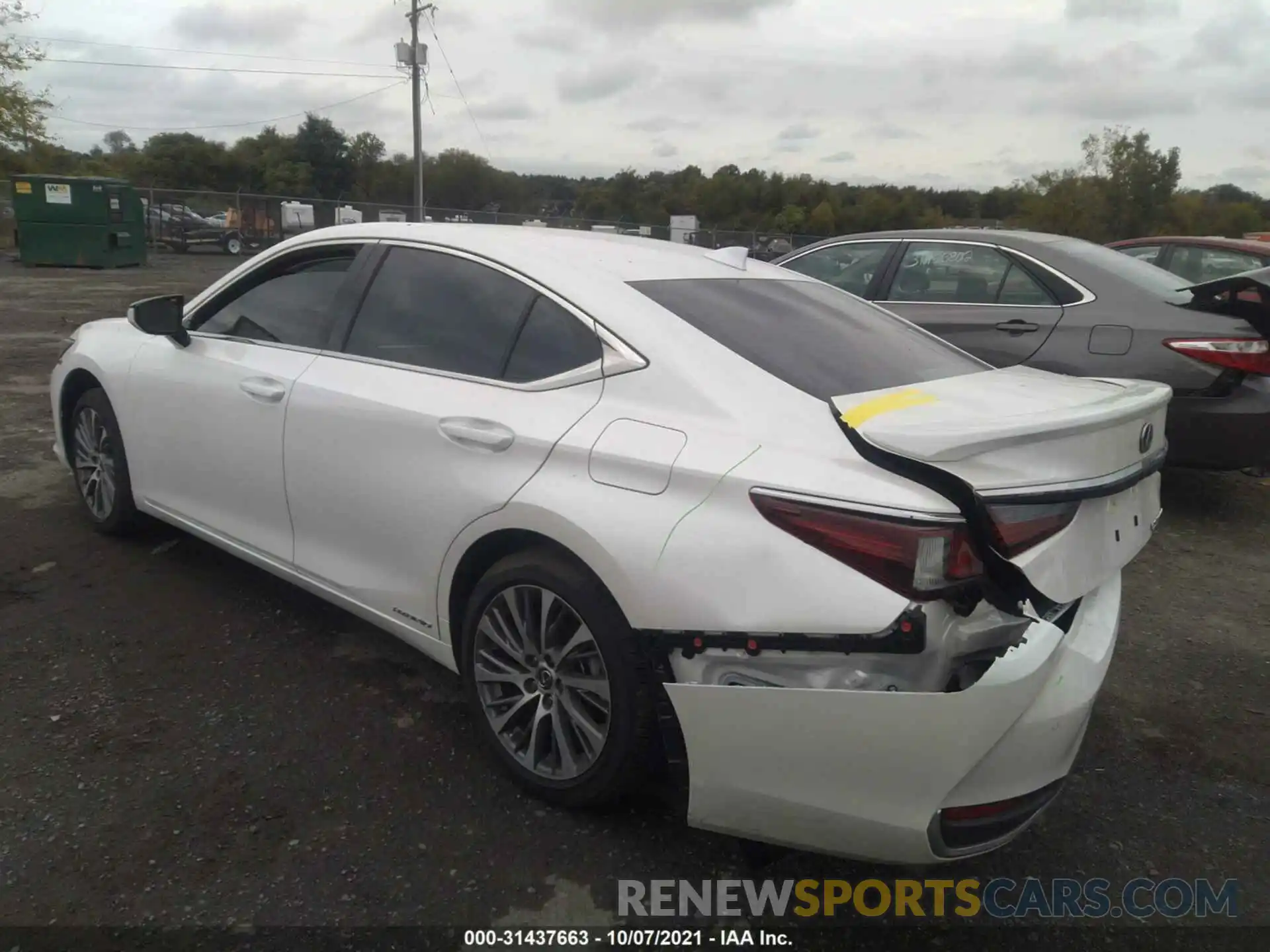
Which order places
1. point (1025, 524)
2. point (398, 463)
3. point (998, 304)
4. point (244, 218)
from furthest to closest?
1. point (244, 218)
2. point (998, 304)
3. point (398, 463)
4. point (1025, 524)

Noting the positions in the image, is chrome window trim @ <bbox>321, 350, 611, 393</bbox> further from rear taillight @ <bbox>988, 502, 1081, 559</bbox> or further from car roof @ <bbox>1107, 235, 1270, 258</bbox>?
car roof @ <bbox>1107, 235, 1270, 258</bbox>

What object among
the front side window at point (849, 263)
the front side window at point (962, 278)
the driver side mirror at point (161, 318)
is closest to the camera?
the driver side mirror at point (161, 318)

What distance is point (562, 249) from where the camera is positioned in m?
3.06

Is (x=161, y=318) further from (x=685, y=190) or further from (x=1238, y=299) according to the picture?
(x=685, y=190)

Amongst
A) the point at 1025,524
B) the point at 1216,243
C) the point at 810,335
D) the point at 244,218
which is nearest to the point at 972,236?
the point at 810,335

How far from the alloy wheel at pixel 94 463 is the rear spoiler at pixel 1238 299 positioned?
5.47m

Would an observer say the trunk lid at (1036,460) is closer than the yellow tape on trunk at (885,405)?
Yes

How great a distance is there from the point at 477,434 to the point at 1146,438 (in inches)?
70.0

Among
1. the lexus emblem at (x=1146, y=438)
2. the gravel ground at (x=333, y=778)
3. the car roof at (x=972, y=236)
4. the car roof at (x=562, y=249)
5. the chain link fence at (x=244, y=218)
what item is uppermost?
the chain link fence at (x=244, y=218)

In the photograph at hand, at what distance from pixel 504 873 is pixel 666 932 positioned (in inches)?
17.2

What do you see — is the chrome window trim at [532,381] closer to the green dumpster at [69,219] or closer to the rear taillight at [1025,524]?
the rear taillight at [1025,524]

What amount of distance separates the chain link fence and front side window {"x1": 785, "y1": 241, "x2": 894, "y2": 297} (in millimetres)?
20454

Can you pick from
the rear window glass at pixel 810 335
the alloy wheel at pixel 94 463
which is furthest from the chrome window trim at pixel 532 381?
the alloy wheel at pixel 94 463

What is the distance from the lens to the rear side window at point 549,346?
8.82 feet
